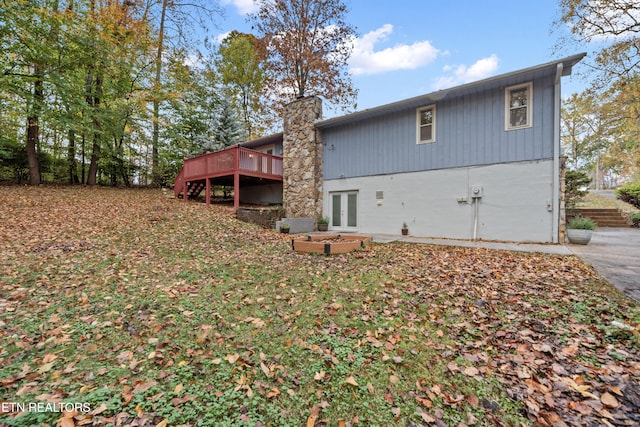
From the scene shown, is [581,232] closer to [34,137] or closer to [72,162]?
[34,137]

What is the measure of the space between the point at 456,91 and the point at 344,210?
5764mm

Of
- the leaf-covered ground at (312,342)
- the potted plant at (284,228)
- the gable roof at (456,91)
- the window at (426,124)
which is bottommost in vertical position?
the leaf-covered ground at (312,342)

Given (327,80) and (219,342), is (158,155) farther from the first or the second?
(219,342)

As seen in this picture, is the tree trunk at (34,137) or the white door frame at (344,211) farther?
the tree trunk at (34,137)

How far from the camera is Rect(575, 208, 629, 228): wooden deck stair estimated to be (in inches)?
487

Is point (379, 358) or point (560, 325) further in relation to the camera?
point (560, 325)

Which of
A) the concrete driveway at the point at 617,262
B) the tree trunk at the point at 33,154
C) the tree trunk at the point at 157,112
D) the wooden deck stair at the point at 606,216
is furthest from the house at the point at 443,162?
the tree trunk at the point at 33,154

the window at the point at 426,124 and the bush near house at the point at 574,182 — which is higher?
the window at the point at 426,124

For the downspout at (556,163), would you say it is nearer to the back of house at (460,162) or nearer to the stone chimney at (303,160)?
the back of house at (460,162)

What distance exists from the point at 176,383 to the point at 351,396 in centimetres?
143

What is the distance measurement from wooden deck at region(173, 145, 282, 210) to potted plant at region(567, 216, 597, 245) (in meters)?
10.6

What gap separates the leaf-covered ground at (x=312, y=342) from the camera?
1923 mm

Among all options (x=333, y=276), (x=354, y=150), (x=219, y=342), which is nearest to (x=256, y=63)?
(x=354, y=150)

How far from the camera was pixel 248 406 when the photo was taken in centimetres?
196
